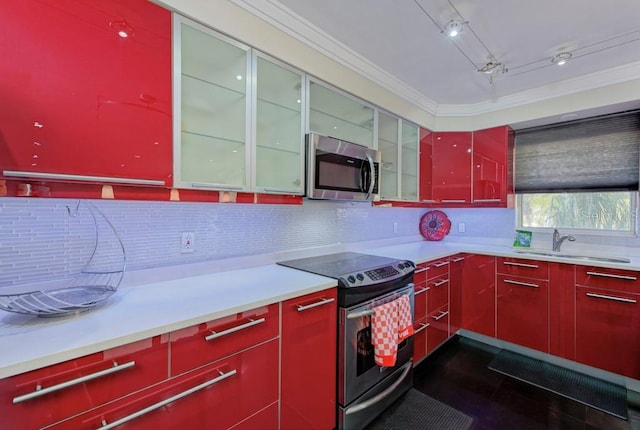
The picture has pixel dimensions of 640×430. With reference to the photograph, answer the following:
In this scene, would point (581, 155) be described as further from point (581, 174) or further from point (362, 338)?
point (362, 338)

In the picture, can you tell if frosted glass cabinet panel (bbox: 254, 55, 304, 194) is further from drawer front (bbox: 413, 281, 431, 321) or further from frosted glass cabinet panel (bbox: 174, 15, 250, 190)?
drawer front (bbox: 413, 281, 431, 321)

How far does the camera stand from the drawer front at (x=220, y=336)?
1.02m

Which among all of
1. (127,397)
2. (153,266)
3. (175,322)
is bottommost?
(127,397)

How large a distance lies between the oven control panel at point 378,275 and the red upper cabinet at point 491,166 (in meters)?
1.47

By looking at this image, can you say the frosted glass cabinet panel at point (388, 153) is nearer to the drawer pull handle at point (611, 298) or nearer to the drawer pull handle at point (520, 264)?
the drawer pull handle at point (520, 264)

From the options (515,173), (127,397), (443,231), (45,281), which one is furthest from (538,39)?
(45,281)

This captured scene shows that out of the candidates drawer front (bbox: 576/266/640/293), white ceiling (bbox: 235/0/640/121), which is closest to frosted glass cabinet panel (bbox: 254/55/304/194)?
white ceiling (bbox: 235/0/640/121)

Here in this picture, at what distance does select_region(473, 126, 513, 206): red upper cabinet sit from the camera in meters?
2.84

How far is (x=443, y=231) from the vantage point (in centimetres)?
335

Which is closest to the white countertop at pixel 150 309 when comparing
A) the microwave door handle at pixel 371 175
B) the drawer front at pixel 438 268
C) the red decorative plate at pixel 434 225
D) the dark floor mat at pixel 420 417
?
the microwave door handle at pixel 371 175

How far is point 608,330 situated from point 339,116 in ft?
8.42

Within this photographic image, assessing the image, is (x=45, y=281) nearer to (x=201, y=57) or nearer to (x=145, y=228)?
(x=145, y=228)

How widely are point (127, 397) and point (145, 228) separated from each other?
0.84m

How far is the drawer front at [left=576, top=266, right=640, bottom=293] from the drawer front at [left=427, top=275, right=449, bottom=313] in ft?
3.15
